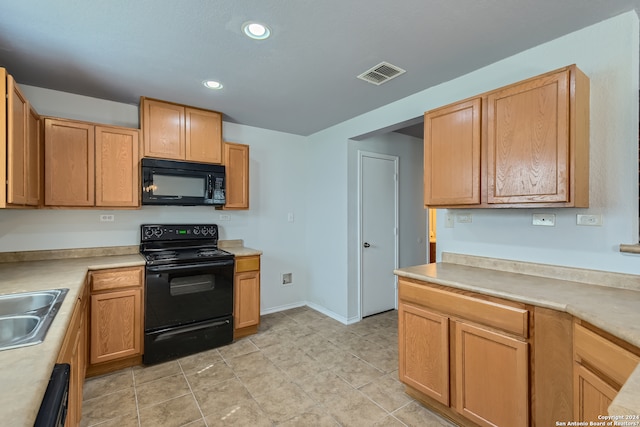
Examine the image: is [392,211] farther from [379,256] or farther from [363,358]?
[363,358]

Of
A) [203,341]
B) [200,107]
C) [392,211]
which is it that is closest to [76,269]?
[203,341]

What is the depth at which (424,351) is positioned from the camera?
2.01 metres

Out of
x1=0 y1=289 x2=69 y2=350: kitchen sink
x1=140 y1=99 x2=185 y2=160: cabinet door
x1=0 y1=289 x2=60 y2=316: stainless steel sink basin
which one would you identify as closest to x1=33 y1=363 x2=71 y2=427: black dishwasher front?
x1=0 y1=289 x2=69 y2=350: kitchen sink

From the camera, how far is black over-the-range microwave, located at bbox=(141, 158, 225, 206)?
2.80 meters

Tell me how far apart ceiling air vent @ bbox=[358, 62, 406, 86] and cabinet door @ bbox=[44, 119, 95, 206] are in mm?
2375

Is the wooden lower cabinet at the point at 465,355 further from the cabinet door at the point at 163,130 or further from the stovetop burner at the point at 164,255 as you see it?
the cabinet door at the point at 163,130

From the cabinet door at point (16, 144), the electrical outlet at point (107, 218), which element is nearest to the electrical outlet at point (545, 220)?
the cabinet door at point (16, 144)

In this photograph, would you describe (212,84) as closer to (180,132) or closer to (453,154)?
(180,132)

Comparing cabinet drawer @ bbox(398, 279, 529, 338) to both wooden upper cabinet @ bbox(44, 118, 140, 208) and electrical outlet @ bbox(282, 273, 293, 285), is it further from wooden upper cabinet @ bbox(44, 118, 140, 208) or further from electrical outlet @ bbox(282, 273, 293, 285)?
wooden upper cabinet @ bbox(44, 118, 140, 208)

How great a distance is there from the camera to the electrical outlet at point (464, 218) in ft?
7.93

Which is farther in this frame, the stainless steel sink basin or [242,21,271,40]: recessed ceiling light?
[242,21,271,40]: recessed ceiling light

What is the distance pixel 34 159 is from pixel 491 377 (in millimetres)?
3377

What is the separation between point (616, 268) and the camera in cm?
170

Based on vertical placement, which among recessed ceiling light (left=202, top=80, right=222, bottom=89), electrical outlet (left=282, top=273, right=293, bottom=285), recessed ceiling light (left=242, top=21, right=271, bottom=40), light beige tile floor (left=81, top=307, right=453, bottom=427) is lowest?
light beige tile floor (left=81, top=307, right=453, bottom=427)
